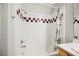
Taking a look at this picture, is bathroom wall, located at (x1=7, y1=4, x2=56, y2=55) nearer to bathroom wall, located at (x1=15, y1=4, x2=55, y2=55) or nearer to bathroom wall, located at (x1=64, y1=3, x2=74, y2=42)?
bathroom wall, located at (x1=15, y1=4, x2=55, y2=55)

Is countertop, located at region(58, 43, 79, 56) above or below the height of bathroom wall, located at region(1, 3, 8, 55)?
below

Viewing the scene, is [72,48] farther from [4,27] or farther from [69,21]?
[4,27]

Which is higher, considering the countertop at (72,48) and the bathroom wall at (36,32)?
the bathroom wall at (36,32)

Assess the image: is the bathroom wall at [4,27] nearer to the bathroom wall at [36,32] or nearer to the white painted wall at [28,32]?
the white painted wall at [28,32]

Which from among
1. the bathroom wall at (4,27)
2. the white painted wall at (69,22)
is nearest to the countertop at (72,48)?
the white painted wall at (69,22)

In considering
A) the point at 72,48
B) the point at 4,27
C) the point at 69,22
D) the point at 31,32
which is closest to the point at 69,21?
the point at 69,22

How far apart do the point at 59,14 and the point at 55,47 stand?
39 cm

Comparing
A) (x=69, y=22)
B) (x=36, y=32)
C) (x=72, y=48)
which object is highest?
(x=69, y=22)

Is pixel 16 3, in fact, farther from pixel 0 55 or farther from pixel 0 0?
pixel 0 55

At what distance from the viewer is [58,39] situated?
1.42m

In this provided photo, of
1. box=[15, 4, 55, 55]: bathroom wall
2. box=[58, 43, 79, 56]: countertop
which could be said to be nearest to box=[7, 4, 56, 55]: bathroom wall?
box=[15, 4, 55, 55]: bathroom wall

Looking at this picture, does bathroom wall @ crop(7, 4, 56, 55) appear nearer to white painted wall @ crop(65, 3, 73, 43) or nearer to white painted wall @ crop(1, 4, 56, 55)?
white painted wall @ crop(1, 4, 56, 55)

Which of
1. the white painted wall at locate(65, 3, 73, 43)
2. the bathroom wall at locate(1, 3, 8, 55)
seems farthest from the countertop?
the bathroom wall at locate(1, 3, 8, 55)

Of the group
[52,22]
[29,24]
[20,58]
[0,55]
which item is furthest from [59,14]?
[0,55]
